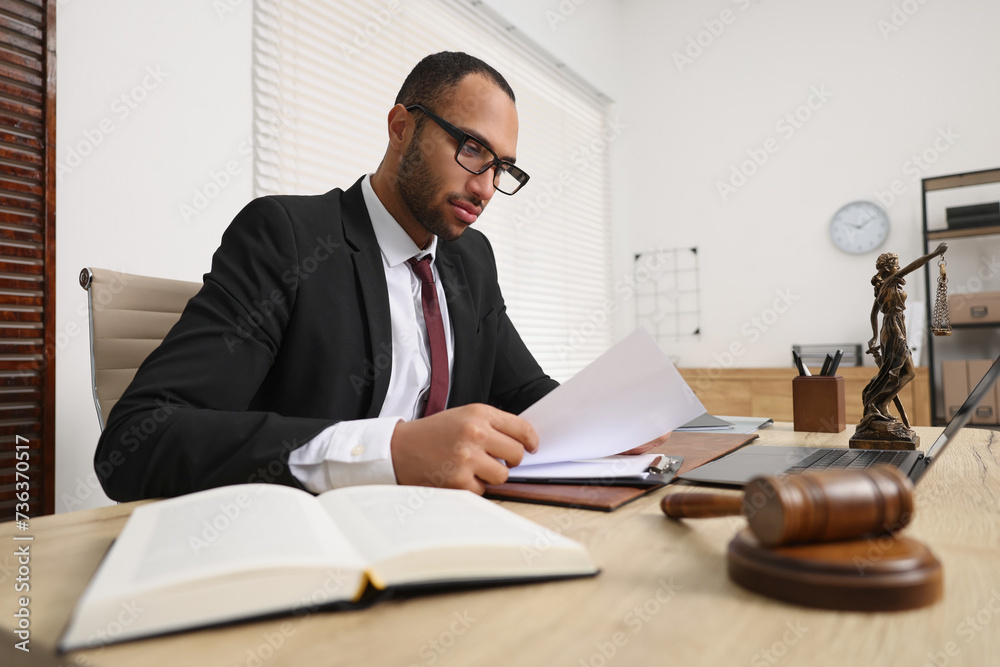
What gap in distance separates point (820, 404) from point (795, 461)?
521mm

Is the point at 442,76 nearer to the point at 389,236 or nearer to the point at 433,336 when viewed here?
the point at 389,236

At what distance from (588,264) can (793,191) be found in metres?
1.27

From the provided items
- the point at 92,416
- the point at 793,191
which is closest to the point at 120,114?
the point at 92,416

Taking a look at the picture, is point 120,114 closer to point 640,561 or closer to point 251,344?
point 251,344

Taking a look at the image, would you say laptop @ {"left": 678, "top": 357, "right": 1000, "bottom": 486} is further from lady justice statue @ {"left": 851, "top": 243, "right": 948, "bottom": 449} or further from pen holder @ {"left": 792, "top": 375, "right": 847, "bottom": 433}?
pen holder @ {"left": 792, "top": 375, "right": 847, "bottom": 433}

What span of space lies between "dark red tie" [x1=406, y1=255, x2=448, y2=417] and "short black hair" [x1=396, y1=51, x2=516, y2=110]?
1.05 feet

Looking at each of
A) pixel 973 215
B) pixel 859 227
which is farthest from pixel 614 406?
pixel 859 227

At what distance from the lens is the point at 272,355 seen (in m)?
1.04

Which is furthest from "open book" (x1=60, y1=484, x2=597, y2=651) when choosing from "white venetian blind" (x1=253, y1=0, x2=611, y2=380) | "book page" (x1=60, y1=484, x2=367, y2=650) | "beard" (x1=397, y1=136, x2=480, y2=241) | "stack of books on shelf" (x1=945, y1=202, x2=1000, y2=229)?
"stack of books on shelf" (x1=945, y1=202, x2=1000, y2=229)

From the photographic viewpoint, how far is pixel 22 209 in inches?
57.3

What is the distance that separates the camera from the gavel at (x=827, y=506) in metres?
0.37

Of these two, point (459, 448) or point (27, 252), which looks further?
point (27, 252)

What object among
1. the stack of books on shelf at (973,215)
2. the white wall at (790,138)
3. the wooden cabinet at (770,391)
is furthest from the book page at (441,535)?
the white wall at (790,138)

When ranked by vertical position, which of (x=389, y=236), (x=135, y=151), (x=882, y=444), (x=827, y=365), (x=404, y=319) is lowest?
(x=882, y=444)
